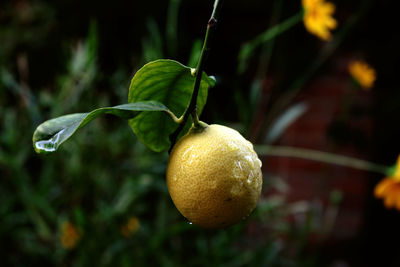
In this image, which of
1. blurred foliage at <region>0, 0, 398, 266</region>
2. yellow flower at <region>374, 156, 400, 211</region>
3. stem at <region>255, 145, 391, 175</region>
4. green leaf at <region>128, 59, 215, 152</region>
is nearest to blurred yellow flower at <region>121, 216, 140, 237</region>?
blurred foliage at <region>0, 0, 398, 266</region>

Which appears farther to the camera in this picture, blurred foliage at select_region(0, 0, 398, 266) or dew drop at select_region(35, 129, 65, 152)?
blurred foliage at select_region(0, 0, 398, 266)

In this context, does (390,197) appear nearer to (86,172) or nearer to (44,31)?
(86,172)

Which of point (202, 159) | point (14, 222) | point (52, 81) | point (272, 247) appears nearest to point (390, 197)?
point (272, 247)

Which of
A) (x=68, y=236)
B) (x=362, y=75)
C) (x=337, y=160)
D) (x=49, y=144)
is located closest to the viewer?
(x=49, y=144)

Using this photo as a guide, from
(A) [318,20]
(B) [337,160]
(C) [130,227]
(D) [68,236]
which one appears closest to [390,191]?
(B) [337,160]

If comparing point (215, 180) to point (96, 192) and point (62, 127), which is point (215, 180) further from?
point (96, 192)

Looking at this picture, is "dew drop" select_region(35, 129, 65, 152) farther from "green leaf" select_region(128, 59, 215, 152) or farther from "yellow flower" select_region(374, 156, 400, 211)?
"yellow flower" select_region(374, 156, 400, 211)
